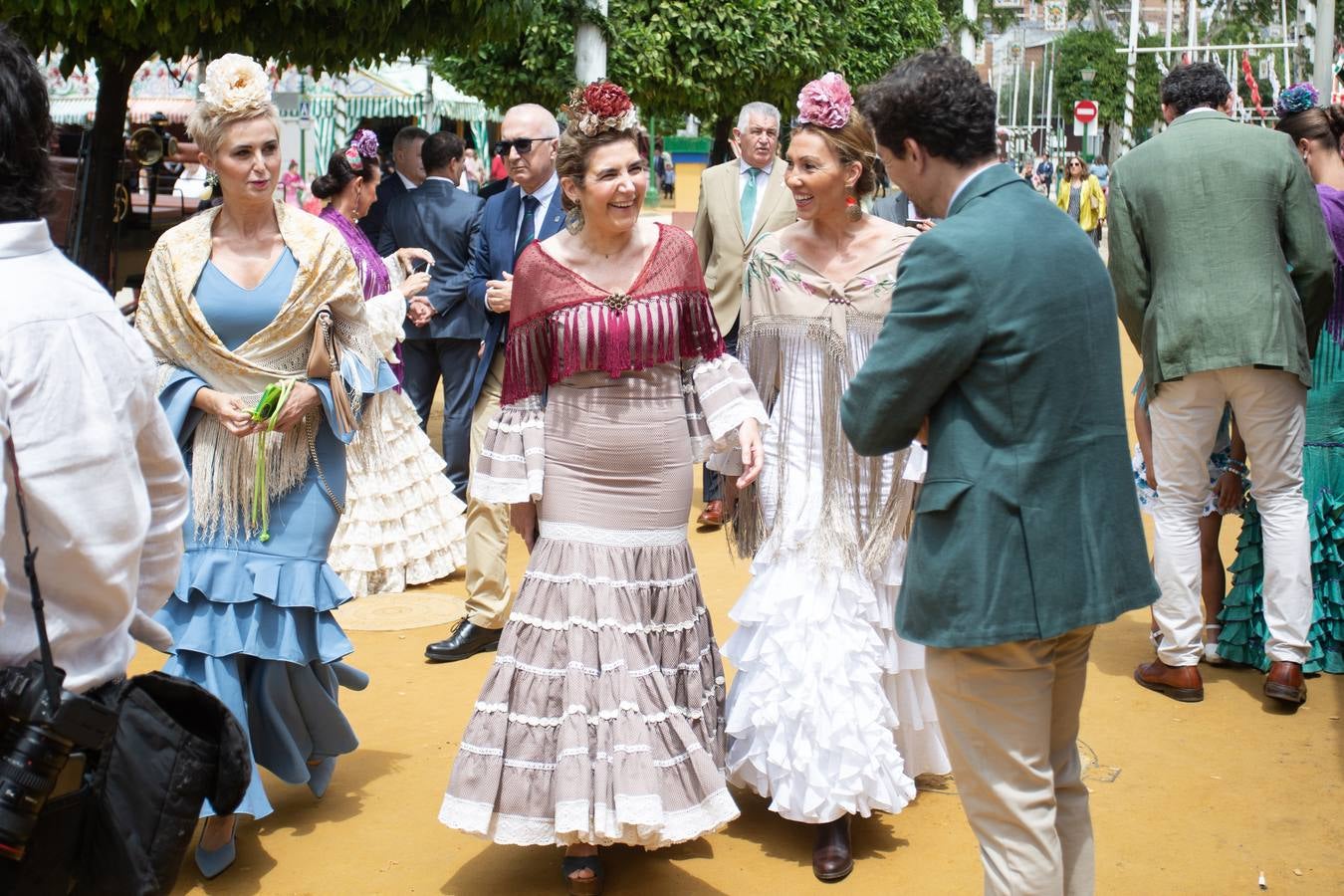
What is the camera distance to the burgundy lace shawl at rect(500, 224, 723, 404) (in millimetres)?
4266

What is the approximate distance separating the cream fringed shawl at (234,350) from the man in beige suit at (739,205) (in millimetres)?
3723

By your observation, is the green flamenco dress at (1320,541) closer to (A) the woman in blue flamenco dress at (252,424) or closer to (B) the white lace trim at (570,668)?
(B) the white lace trim at (570,668)

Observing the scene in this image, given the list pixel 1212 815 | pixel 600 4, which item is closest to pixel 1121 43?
pixel 600 4

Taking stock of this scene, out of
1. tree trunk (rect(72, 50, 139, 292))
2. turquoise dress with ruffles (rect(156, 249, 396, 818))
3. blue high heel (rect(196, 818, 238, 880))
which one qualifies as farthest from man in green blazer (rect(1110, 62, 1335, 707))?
tree trunk (rect(72, 50, 139, 292))

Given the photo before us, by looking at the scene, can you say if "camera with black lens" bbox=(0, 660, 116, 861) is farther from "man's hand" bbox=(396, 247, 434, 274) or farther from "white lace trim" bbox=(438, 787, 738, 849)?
"man's hand" bbox=(396, 247, 434, 274)

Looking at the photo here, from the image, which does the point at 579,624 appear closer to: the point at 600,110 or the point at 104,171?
the point at 600,110

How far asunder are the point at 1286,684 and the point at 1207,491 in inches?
30.9

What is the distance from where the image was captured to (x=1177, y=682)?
19.0 ft

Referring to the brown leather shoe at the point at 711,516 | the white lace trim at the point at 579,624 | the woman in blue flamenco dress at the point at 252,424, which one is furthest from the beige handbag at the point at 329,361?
the brown leather shoe at the point at 711,516

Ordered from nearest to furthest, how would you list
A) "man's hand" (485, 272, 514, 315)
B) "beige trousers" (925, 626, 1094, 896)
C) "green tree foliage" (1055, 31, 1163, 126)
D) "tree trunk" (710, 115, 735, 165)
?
"beige trousers" (925, 626, 1094, 896) → "man's hand" (485, 272, 514, 315) → "tree trunk" (710, 115, 735, 165) → "green tree foliage" (1055, 31, 1163, 126)

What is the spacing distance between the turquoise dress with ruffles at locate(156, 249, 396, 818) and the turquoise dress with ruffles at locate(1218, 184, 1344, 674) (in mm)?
3570

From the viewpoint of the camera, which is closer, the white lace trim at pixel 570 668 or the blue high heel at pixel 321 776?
the white lace trim at pixel 570 668

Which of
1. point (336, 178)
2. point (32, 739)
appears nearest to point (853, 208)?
point (32, 739)

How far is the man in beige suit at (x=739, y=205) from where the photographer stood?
8.00 m
